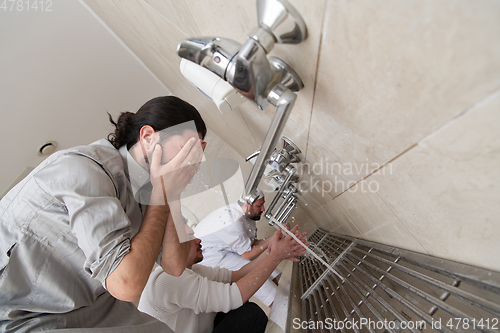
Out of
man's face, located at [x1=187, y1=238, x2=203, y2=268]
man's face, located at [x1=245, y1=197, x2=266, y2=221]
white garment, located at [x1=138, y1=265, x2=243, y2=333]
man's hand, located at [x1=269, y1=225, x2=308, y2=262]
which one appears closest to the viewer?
white garment, located at [x1=138, y1=265, x2=243, y2=333]

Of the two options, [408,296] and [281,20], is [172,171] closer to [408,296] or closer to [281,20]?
[281,20]

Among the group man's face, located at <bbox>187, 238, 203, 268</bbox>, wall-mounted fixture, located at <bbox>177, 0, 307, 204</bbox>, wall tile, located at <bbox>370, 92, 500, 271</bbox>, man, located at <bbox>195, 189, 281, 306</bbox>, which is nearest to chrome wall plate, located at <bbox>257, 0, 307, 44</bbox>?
wall-mounted fixture, located at <bbox>177, 0, 307, 204</bbox>

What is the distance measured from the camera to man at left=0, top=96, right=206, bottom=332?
61cm

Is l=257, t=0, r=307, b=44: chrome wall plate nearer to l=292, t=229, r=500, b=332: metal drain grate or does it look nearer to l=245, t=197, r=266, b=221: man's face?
l=292, t=229, r=500, b=332: metal drain grate

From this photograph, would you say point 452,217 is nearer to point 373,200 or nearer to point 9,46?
point 373,200

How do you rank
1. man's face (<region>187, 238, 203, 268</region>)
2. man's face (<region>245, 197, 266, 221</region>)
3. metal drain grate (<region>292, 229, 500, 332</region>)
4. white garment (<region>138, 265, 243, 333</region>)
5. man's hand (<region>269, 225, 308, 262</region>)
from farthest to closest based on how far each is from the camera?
man's face (<region>245, 197, 266, 221</region>)
man's hand (<region>269, 225, 308, 262</region>)
man's face (<region>187, 238, 203, 268</region>)
white garment (<region>138, 265, 243, 333</region>)
metal drain grate (<region>292, 229, 500, 332</region>)

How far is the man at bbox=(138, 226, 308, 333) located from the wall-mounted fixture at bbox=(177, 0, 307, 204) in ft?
2.73

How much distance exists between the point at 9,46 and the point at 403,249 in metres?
2.53

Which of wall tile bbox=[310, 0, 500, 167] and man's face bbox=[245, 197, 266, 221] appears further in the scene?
man's face bbox=[245, 197, 266, 221]

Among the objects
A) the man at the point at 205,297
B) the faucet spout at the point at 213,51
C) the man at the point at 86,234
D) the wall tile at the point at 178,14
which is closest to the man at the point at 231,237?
the man at the point at 205,297

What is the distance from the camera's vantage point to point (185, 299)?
1.01m

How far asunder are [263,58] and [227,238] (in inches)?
52.0

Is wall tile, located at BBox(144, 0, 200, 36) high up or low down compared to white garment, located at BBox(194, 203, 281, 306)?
up

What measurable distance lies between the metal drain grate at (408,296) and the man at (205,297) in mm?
452
